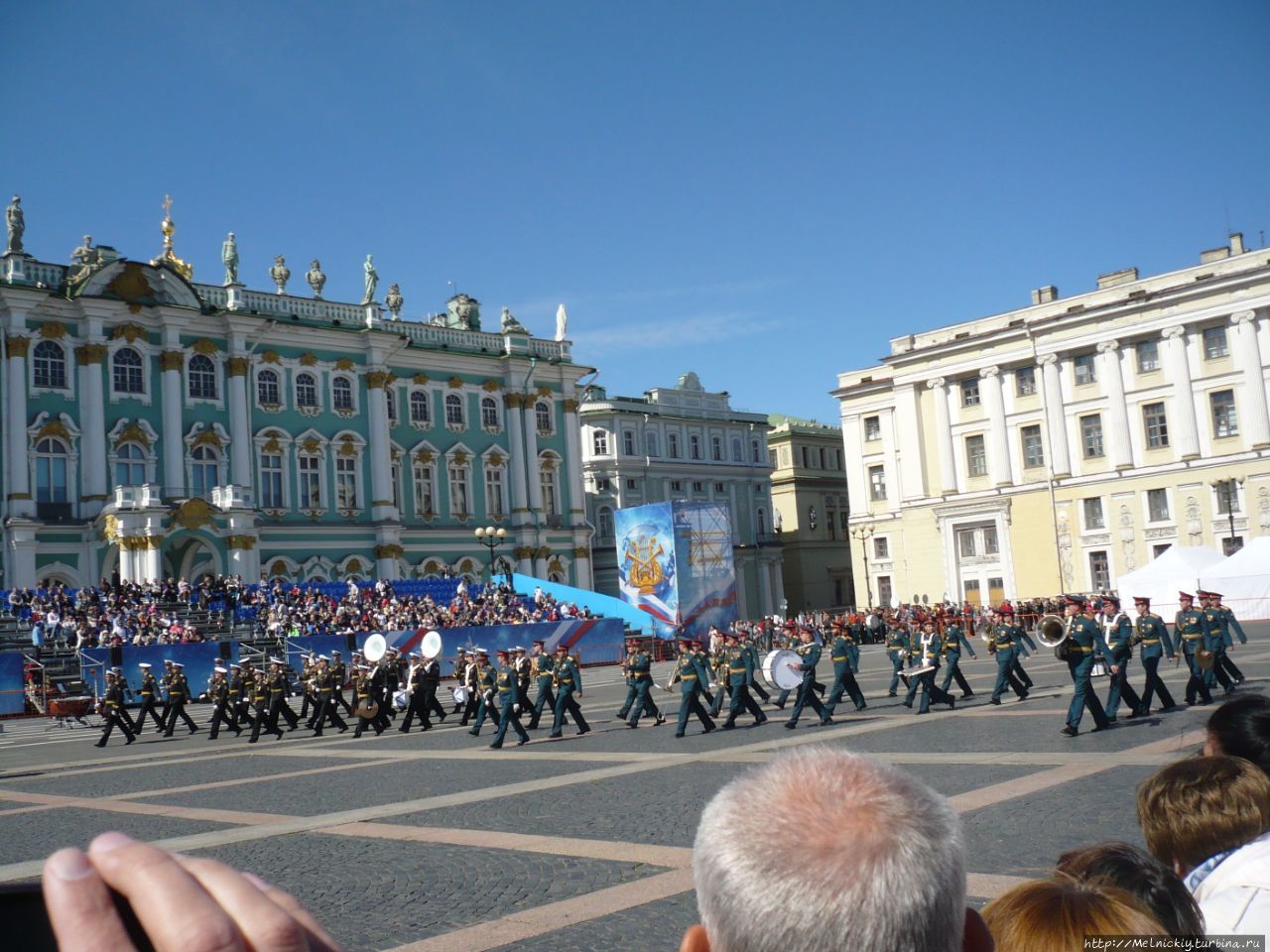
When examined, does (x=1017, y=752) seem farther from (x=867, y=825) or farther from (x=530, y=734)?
(x=867, y=825)

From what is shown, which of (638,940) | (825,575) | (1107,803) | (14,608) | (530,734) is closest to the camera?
(638,940)

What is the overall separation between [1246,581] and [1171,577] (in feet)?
8.19

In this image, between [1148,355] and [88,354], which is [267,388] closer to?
[88,354]

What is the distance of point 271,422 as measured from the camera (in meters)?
51.9

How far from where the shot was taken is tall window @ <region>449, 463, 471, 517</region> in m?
57.3

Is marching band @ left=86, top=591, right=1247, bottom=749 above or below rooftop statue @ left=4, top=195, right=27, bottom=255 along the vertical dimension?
below

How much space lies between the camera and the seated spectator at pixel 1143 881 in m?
2.77

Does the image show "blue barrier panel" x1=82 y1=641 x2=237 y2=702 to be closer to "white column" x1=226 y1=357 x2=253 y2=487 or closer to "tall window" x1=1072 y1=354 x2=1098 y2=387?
"white column" x1=226 y1=357 x2=253 y2=487

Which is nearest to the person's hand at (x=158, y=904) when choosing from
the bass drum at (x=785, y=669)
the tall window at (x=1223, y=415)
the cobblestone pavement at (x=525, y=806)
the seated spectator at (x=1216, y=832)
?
the seated spectator at (x=1216, y=832)

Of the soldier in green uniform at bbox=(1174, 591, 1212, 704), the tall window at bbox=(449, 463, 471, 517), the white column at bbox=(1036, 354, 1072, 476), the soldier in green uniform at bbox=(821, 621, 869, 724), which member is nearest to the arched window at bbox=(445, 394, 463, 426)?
the tall window at bbox=(449, 463, 471, 517)

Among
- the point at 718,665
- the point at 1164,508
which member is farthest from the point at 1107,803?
the point at 1164,508

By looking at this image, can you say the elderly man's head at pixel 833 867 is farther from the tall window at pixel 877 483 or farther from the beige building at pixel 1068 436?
the tall window at pixel 877 483

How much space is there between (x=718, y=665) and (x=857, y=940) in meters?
20.7

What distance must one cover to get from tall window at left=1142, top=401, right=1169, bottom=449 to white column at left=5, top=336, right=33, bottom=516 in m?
49.3
